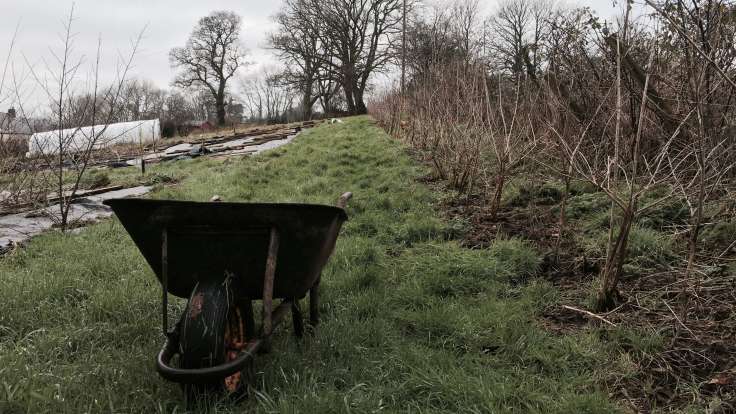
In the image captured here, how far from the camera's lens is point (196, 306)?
6.14 ft

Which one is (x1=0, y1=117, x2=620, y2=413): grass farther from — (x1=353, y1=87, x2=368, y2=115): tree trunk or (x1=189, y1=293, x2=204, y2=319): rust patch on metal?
(x1=353, y1=87, x2=368, y2=115): tree trunk

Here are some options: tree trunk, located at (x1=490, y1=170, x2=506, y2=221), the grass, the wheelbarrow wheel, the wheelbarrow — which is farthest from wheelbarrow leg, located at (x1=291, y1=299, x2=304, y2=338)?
tree trunk, located at (x1=490, y1=170, x2=506, y2=221)

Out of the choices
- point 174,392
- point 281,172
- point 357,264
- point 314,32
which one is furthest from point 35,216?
point 314,32

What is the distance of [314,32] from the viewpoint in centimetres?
3566

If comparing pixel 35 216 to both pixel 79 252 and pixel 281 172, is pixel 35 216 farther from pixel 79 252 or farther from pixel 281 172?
pixel 281 172

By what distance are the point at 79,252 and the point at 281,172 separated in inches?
190

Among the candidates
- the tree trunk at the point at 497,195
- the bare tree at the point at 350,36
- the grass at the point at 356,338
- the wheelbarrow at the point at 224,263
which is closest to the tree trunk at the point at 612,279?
the grass at the point at 356,338

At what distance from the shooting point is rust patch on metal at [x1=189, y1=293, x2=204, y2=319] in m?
1.84

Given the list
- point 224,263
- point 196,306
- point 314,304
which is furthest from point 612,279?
point 196,306

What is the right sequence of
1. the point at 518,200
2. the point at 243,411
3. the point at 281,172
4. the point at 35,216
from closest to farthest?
the point at 243,411 → the point at 518,200 → the point at 35,216 → the point at 281,172

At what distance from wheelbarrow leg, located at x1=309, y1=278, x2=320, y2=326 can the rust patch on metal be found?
2.67 ft

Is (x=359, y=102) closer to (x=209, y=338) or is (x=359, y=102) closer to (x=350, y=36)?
(x=350, y=36)

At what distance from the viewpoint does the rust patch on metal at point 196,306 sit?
1841 mm

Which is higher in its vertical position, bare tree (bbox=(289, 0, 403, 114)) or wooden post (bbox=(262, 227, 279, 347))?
bare tree (bbox=(289, 0, 403, 114))
